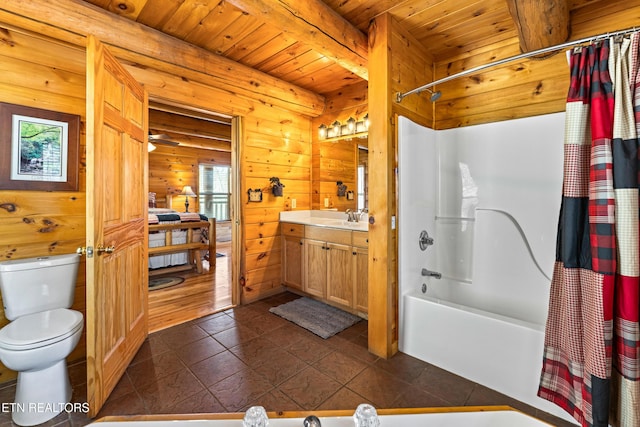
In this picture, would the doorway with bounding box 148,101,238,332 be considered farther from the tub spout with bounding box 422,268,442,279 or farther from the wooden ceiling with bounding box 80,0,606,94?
the tub spout with bounding box 422,268,442,279

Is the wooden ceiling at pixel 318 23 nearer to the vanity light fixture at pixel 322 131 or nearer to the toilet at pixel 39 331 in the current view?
the vanity light fixture at pixel 322 131

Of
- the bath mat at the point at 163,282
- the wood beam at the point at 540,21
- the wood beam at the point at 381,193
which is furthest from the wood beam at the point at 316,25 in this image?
the bath mat at the point at 163,282

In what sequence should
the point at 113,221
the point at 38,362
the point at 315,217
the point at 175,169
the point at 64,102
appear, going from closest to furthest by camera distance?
the point at 38,362
the point at 113,221
the point at 64,102
the point at 315,217
the point at 175,169

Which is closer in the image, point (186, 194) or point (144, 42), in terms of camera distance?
point (144, 42)

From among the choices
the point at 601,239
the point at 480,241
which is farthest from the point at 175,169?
the point at 601,239

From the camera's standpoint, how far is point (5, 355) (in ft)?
4.87

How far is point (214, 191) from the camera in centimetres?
805

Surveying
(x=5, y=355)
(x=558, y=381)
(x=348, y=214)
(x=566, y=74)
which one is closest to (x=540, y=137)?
(x=566, y=74)

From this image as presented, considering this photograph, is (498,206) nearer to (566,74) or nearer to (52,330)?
(566,74)

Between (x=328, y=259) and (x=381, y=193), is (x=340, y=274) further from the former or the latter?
(x=381, y=193)

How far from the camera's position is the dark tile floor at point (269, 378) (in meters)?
1.68

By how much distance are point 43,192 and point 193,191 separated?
5.63m

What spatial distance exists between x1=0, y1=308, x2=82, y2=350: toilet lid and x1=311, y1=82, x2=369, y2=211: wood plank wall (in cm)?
272

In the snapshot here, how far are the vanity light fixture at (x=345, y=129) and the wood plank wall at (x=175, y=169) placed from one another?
5045mm
